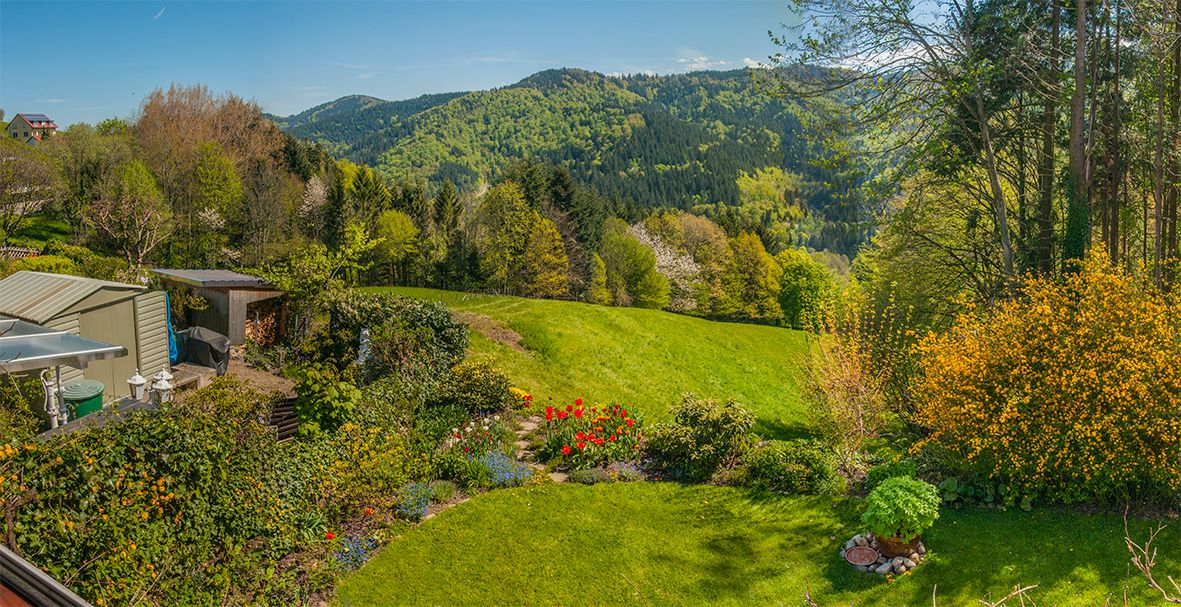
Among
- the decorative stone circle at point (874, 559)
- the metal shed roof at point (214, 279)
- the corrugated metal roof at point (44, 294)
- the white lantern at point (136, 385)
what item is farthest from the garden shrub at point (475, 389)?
the decorative stone circle at point (874, 559)

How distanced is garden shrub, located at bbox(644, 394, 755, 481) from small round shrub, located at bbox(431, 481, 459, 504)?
407cm

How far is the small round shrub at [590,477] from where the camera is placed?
12.6 m

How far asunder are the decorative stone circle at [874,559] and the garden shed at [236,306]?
17202 millimetres

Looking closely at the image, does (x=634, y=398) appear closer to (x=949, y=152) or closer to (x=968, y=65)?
(x=949, y=152)

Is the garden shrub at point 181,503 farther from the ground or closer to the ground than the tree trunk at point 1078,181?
closer to the ground

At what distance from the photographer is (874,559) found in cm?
909

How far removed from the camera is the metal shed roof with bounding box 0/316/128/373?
10.1 m

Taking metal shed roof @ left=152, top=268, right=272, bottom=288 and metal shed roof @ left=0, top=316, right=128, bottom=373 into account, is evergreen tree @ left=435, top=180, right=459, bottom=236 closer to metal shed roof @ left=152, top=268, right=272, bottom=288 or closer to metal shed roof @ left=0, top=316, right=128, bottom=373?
metal shed roof @ left=152, top=268, right=272, bottom=288

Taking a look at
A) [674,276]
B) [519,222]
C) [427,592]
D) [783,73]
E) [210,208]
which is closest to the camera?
[427,592]

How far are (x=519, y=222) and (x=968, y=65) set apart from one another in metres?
35.3

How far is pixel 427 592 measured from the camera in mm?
8789

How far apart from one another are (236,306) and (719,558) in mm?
15795

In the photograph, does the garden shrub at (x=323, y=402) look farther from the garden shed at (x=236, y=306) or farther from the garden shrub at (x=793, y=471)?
the garden shed at (x=236, y=306)

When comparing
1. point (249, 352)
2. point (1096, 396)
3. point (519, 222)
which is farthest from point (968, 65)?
point (519, 222)
